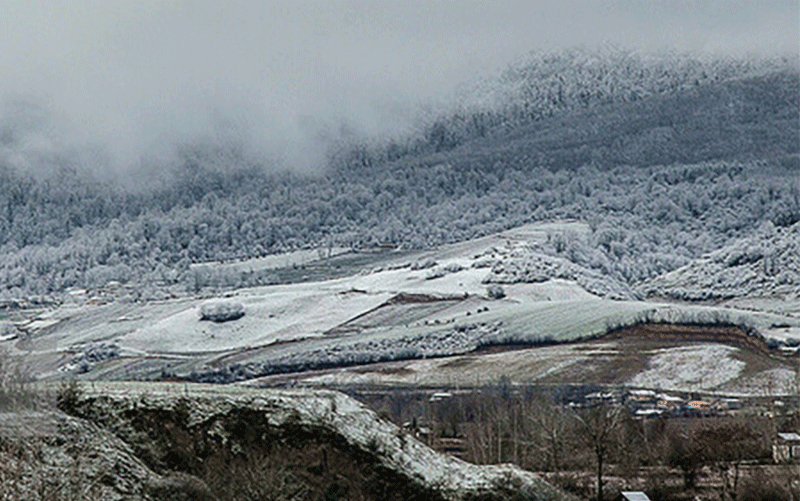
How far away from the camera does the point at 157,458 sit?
38.6m

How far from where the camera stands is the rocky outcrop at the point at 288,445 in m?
39.3

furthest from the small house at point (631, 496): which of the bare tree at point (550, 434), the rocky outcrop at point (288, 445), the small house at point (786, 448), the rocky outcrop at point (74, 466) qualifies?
the rocky outcrop at point (74, 466)

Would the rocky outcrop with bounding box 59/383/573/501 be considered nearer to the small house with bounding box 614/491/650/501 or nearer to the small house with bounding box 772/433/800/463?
the small house with bounding box 614/491/650/501

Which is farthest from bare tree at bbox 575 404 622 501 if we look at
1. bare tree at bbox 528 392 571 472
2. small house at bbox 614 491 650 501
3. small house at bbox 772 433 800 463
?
small house at bbox 772 433 800 463

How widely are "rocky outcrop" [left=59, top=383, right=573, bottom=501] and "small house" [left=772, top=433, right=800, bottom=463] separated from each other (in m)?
30.7

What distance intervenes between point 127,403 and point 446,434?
6157cm

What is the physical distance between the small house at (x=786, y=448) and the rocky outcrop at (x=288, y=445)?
3073 centimetres

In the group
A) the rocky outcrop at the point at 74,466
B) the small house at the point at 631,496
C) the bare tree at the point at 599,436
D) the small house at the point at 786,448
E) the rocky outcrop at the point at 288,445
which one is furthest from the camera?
the small house at the point at 786,448

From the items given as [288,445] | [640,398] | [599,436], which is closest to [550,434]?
[599,436]

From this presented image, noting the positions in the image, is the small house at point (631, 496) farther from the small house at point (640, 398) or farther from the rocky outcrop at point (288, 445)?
the small house at point (640, 398)

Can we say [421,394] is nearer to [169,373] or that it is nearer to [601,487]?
[169,373]

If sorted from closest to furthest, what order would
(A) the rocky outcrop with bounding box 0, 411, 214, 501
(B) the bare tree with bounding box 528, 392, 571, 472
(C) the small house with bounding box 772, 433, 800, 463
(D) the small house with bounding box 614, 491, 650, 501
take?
(A) the rocky outcrop with bounding box 0, 411, 214, 501 → (D) the small house with bounding box 614, 491, 650, 501 → (B) the bare tree with bounding box 528, 392, 571, 472 → (C) the small house with bounding box 772, 433, 800, 463

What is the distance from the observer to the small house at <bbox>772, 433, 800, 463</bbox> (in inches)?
2766

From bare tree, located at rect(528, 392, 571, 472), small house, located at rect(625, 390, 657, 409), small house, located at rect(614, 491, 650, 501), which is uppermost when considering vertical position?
bare tree, located at rect(528, 392, 571, 472)
